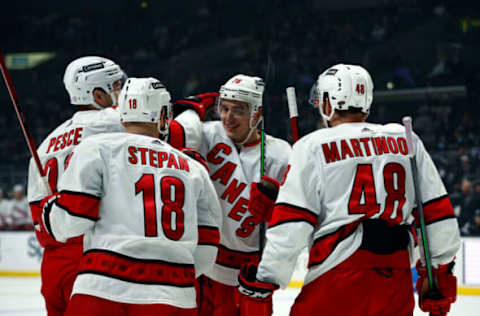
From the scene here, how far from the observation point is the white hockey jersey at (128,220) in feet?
6.33

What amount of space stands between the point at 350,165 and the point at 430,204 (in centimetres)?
31

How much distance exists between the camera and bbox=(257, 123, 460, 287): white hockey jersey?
6.41 feet

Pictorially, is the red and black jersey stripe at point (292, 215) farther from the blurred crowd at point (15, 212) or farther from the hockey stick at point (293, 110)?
the blurred crowd at point (15, 212)

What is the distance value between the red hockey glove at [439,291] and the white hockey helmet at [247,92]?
1.19 meters

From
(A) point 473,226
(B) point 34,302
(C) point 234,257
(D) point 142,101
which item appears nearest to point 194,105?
(C) point 234,257

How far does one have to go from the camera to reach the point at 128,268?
6.35 ft

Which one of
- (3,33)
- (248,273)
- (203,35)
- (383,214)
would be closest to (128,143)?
(248,273)

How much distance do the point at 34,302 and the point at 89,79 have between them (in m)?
3.61

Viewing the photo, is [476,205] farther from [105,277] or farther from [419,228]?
[105,277]

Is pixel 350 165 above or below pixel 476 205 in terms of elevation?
above

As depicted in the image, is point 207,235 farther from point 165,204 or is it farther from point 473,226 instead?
point 473,226

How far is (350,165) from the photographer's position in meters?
1.97

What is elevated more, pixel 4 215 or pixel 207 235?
pixel 207 235

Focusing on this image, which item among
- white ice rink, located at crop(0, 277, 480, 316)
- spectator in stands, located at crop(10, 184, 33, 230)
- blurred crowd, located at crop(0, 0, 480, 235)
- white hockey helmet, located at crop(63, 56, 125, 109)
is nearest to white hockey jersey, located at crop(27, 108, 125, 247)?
white hockey helmet, located at crop(63, 56, 125, 109)
